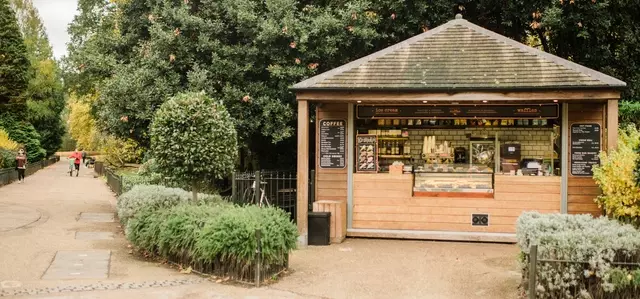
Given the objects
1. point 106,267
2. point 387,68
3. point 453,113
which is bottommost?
point 106,267

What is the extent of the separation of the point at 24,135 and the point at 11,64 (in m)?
7.67

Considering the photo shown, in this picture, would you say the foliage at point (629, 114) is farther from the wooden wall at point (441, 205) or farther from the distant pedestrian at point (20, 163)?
the distant pedestrian at point (20, 163)

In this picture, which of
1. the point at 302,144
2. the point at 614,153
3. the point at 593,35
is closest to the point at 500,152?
the point at 614,153

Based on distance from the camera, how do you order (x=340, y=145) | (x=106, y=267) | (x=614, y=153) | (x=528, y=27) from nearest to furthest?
(x=106, y=267) < (x=614, y=153) < (x=340, y=145) < (x=528, y=27)

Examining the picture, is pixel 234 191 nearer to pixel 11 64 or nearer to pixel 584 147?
pixel 584 147

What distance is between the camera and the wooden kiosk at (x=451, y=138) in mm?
12633

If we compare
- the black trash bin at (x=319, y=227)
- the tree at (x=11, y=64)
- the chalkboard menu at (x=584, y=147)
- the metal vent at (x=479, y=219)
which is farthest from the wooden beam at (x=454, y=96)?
the tree at (x=11, y=64)

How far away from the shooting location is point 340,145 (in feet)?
44.9


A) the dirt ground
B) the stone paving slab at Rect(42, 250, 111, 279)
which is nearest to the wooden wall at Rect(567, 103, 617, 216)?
the dirt ground

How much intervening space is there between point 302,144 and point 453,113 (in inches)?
130

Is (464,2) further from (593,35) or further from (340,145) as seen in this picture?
(340,145)

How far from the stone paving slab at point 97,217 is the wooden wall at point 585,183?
1121cm

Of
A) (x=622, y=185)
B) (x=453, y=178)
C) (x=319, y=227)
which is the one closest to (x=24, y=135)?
(x=319, y=227)

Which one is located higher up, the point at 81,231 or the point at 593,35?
the point at 593,35
